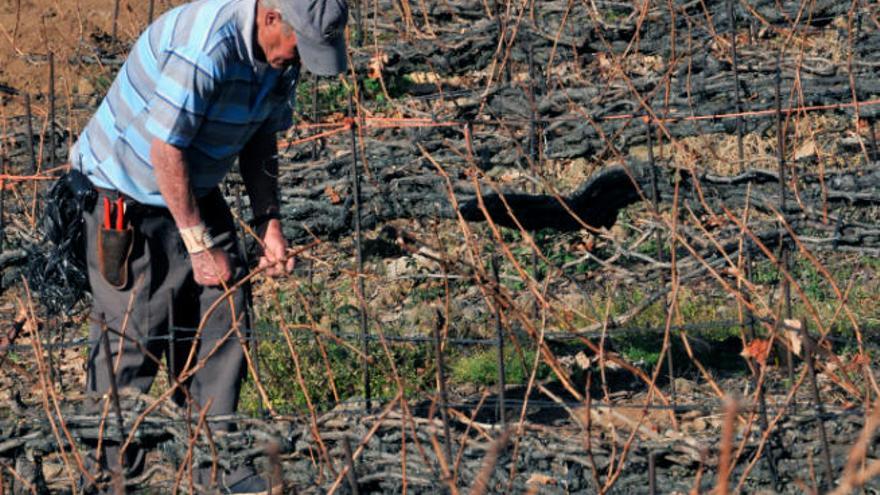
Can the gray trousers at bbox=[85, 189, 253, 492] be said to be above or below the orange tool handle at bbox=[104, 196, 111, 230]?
below

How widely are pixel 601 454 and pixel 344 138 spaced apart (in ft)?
12.8

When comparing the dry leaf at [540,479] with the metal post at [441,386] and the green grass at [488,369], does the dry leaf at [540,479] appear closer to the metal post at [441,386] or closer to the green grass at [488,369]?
the metal post at [441,386]

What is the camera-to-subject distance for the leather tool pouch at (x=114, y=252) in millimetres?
4551

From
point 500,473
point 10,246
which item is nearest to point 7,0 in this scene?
point 10,246

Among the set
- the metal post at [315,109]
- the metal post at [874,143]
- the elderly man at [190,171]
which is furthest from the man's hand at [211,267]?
the metal post at [874,143]

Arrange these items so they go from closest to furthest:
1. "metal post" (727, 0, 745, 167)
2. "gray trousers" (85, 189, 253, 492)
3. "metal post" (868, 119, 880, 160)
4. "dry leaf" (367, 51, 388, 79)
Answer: "gray trousers" (85, 189, 253, 492) → "metal post" (868, 119, 880, 160) → "metal post" (727, 0, 745, 167) → "dry leaf" (367, 51, 388, 79)

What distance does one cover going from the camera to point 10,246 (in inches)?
289

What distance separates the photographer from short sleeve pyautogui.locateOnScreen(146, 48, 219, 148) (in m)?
4.16

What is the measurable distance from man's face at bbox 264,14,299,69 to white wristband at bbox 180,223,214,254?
1.73 ft

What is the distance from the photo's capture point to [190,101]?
4172 mm

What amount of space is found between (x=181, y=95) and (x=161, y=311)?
874mm

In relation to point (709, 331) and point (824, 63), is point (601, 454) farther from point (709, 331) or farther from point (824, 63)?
point (824, 63)

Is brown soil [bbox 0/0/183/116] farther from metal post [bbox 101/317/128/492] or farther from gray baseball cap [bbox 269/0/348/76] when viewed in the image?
gray baseball cap [bbox 269/0/348/76]

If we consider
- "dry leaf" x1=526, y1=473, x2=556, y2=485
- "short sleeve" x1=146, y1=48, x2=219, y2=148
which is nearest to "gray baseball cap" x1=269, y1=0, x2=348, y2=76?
"short sleeve" x1=146, y1=48, x2=219, y2=148
